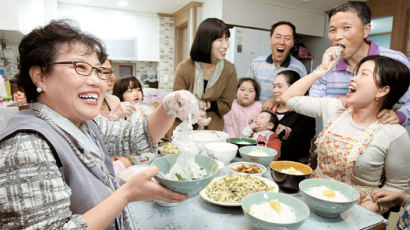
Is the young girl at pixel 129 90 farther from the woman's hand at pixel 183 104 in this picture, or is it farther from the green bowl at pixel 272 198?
the green bowl at pixel 272 198

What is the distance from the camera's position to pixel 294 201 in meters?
0.91

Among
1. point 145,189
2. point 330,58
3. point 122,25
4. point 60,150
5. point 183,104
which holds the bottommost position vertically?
point 145,189

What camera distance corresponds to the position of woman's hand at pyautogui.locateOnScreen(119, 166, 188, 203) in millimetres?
762

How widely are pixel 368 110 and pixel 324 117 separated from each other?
0.26 meters

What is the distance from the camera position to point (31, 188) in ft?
1.97

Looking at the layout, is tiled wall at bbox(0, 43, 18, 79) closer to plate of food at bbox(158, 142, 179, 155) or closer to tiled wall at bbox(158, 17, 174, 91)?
plate of food at bbox(158, 142, 179, 155)

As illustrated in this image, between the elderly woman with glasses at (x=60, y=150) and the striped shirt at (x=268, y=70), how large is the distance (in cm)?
170

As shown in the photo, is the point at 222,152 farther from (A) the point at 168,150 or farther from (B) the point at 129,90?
(B) the point at 129,90

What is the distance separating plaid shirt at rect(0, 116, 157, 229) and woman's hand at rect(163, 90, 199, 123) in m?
0.50

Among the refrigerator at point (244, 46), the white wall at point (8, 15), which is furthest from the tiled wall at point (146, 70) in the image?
the white wall at point (8, 15)

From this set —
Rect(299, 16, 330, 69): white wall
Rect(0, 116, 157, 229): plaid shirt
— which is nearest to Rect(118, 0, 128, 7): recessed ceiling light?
Rect(299, 16, 330, 69): white wall

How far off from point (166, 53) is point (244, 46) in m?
2.46

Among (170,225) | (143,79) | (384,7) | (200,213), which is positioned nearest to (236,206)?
(200,213)

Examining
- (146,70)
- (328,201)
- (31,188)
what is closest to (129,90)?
(31,188)
